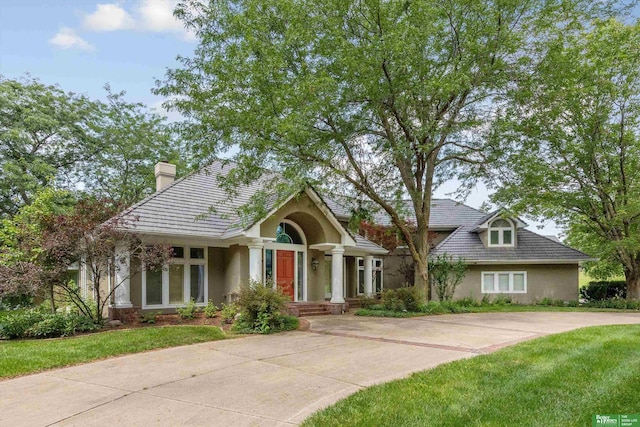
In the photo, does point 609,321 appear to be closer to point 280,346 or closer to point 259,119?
point 280,346

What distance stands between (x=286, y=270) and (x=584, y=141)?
1428cm

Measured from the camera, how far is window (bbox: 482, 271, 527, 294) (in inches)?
879

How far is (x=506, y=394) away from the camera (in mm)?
5332

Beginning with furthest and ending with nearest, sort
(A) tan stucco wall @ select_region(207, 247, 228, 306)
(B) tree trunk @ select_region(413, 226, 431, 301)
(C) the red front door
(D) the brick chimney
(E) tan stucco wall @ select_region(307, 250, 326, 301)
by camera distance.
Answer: (D) the brick chimney < (E) tan stucco wall @ select_region(307, 250, 326, 301) < (B) tree trunk @ select_region(413, 226, 431, 301) < (C) the red front door < (A) tan stucco wall @ select_region(207, 247, 228, 306)

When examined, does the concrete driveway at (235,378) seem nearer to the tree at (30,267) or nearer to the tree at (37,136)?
the tree at (30,267)

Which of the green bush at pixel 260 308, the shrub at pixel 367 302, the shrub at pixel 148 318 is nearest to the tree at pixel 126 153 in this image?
the shrub at pixel 367 302

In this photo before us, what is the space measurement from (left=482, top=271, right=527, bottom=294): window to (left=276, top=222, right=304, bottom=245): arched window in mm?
11404

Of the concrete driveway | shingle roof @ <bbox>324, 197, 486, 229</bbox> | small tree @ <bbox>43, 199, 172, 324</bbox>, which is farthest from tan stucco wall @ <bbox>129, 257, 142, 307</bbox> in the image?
shingle roof @ <bbox>324, 197, 486, 229</bbox>

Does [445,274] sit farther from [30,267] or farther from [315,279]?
[30,267]

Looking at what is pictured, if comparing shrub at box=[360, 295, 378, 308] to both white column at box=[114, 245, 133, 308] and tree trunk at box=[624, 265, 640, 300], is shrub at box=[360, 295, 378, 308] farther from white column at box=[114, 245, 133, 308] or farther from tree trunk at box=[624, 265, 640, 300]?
tree trunk at box=[624, 265, 640, 300]

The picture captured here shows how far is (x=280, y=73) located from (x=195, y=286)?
8321mm

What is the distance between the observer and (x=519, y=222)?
74.2ft

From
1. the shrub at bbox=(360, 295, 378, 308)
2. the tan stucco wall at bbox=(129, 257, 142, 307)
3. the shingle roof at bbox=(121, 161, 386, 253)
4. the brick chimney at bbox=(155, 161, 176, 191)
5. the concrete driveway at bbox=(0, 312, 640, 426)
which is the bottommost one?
the shrub at bbox=(360, 295, 378, 308)

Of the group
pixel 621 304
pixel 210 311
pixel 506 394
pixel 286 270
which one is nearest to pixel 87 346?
pixel 210 311
